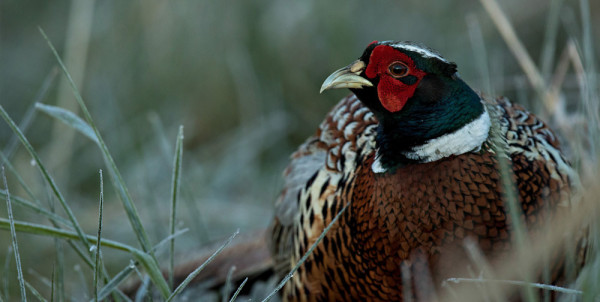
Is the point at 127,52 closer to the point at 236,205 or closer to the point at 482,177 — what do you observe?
the point at 236,205

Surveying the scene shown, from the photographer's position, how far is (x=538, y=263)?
6.12 feet

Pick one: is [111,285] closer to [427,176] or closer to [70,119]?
[70,119]

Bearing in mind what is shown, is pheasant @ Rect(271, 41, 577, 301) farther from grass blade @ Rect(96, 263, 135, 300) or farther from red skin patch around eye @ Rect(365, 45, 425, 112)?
grass blade @ Rect(96, 263, 135, 300)

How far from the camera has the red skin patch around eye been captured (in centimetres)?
187

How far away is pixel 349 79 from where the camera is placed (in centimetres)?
193

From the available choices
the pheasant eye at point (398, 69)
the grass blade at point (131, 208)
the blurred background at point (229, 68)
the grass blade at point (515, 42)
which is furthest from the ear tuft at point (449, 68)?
the blurred background at point (229, 68)

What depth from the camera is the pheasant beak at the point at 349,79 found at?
6.30 ft

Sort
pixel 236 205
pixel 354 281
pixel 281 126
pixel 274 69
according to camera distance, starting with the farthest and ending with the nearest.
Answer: pixel 274 69 < pixel 281 126 < pixel 236 205 < pixel 354 281

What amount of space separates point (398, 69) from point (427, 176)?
1.00ft

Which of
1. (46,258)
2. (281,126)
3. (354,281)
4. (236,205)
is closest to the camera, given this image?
(354,281)

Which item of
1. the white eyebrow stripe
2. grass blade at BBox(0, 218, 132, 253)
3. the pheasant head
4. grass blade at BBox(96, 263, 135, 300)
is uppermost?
the white eyebrow stripe

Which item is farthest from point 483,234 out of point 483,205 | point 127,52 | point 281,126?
point 127,52

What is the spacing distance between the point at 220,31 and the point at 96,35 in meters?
0.84

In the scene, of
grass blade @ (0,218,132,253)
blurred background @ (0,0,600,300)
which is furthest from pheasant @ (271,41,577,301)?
blurred background @ (0,0,600,300)
